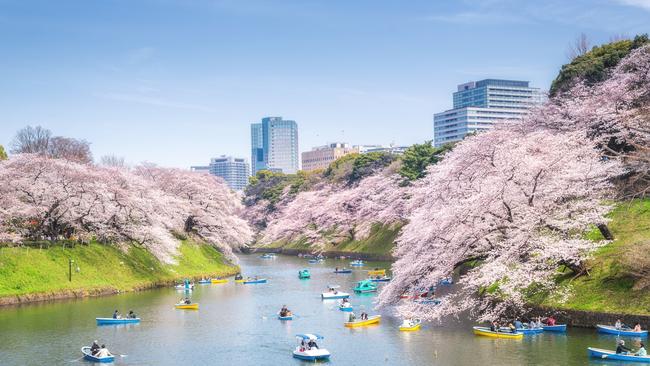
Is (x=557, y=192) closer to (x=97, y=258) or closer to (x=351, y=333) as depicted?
(x=351, y=333)

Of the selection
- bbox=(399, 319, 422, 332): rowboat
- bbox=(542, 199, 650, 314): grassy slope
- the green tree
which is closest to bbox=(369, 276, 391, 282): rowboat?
bbox=(542, 199, 650, 314): grassy slope

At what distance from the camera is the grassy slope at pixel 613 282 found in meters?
40.1

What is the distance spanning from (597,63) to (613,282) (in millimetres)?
36093

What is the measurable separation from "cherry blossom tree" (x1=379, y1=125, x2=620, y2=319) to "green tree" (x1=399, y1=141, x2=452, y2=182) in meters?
59.9

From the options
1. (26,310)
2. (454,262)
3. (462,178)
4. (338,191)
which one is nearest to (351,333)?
(454,262)

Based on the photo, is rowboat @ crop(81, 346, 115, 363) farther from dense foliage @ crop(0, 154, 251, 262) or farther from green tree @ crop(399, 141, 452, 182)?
green tree @ crop(399, 141, 452, 182)

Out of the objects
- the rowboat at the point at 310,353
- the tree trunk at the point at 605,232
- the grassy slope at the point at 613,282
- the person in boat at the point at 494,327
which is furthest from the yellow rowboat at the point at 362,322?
the tree trunk at the point at 605,232

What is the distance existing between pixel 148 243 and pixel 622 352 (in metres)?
50.5

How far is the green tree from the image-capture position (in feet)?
350

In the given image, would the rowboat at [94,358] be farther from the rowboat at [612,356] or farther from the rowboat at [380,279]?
the rowboat at [380,279]

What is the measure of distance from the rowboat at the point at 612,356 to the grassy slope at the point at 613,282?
599 cm

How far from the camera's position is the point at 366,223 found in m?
119

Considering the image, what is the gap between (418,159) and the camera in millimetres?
108438

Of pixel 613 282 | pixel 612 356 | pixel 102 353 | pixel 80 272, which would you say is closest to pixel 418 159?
pixel 80 272
